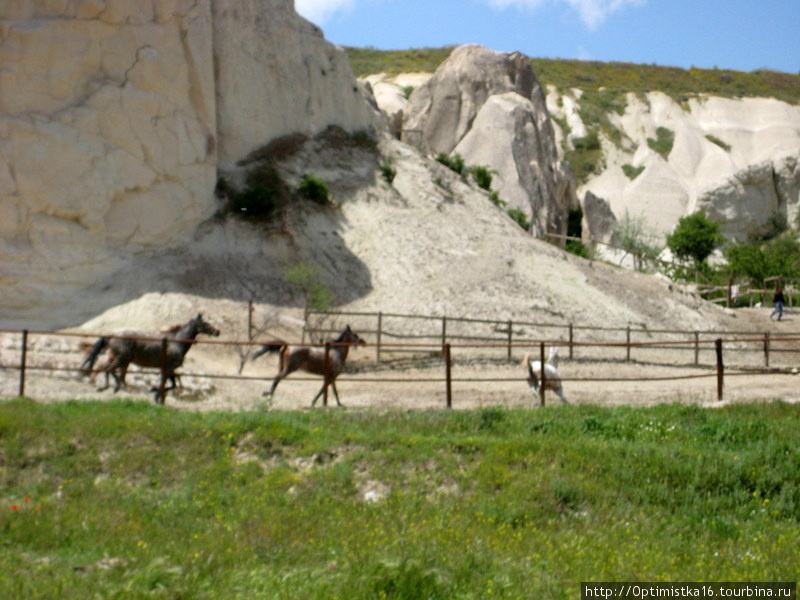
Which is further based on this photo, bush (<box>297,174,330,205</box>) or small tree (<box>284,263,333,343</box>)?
bush (<box>297,174,330,205</box>)

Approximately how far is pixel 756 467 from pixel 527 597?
4.92 meters

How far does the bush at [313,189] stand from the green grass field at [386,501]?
52.4 feet

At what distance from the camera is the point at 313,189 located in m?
27.6

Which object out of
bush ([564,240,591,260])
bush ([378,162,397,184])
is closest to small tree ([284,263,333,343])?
bush ([378,162,397,184])

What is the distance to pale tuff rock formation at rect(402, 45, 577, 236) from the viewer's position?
44156 mm

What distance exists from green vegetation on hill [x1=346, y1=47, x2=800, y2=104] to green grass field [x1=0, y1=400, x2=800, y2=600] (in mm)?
67347

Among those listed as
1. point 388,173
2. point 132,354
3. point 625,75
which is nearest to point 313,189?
point 388,173

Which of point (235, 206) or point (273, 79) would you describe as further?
point (273, 79)

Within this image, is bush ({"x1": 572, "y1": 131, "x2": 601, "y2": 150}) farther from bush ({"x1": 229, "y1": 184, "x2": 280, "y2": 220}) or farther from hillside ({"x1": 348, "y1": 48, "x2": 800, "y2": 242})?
bush ({"x1": 229, "y1": 184, "x2": 280, "y2": 220})

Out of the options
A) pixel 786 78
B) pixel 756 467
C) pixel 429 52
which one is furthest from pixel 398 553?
pixel 786 78

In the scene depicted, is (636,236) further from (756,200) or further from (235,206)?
(235,206)

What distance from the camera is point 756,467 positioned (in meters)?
9.51

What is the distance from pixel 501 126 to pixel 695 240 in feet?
43.6

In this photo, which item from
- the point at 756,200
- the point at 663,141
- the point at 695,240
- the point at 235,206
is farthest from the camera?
the point at 663,141
